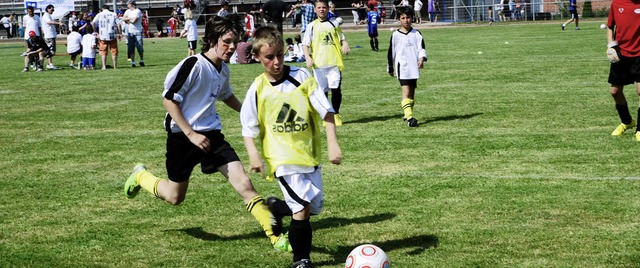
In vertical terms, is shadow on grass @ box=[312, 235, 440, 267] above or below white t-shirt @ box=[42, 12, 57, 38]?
below

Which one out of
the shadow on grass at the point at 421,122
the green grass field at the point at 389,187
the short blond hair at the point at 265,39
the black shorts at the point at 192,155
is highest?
the short blond hair at the point at 265,39

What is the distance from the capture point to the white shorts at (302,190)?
6.39m

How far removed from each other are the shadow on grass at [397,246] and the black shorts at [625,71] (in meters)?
5.89

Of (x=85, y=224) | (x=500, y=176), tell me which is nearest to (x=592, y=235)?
(x=500, y=176)

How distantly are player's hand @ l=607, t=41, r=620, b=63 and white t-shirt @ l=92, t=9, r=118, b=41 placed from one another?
745 inches

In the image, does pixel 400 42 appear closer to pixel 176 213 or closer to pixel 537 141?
pixel 537 141

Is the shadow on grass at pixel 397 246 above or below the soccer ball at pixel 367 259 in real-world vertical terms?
below

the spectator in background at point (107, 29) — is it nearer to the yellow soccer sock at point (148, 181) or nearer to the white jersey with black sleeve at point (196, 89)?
the yellow soccer sock at point (148, 181)

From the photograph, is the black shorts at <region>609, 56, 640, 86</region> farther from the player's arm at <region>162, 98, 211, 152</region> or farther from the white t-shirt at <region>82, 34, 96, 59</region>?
the white t-shirt at <region>82, 34, 96, 59</region>

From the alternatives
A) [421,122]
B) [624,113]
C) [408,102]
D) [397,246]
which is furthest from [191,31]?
[397,246]

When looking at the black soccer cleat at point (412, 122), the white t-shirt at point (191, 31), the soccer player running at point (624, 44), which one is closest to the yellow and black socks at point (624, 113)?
the soccer player running at point (624, 44)

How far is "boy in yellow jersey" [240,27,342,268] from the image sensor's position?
6.38m

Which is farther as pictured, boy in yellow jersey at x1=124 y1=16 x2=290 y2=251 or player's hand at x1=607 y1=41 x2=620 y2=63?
player's hand at x1=607 y1=41 x2=620 y2=63

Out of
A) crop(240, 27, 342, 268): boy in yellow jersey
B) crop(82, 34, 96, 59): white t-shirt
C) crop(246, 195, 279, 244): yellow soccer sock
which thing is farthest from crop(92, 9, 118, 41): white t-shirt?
crop(240, 27, 342, 268): boy in yellow jersey
